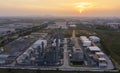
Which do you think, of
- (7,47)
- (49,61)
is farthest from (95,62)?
(7,47)

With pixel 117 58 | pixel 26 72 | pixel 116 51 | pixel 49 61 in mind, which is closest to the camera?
pixel 26 72

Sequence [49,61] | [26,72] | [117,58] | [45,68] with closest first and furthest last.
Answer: [26,72] → [45,68] → [49,61] → [117,58]

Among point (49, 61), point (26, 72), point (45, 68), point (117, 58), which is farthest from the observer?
point (117, 58)

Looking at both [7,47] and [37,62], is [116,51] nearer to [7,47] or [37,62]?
[37,62]

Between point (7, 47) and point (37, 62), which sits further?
point (7, 47)

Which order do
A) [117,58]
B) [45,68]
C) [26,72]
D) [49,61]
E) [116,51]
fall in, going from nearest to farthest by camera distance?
[26,72] < [45,68] < [49,61] < [117,58] < [116,51]

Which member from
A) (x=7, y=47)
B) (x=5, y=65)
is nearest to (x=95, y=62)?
(x=5, y=65)

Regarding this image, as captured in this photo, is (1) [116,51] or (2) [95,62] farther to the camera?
(1) [116,51]

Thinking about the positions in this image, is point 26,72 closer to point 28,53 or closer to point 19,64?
point 19,64
